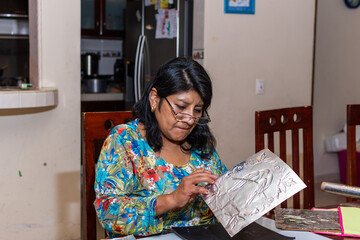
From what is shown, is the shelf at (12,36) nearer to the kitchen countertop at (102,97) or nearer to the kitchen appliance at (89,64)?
the kitchen appliance at (89,64)

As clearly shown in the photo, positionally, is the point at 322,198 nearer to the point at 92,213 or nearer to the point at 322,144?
the point at 322,144

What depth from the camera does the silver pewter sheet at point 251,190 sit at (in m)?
1.08

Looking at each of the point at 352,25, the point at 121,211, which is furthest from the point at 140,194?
the point at 352,25

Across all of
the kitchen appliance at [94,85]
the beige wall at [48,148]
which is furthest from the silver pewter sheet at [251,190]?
the kitchen appliance at [94,85]

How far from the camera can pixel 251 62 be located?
3299 mm

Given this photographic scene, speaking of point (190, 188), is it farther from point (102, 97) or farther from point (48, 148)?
point (102, 97)

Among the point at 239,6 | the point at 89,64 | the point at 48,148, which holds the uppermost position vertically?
the point at 239,6

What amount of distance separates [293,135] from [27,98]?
152cm

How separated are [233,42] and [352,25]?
1.91m

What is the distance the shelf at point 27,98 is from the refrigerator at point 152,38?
0.76 metres

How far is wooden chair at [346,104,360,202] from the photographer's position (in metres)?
1.98

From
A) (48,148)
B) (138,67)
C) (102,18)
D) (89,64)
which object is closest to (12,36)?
(89,64)

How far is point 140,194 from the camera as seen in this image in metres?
1.43

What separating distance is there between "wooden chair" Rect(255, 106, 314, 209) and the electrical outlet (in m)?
1.36
